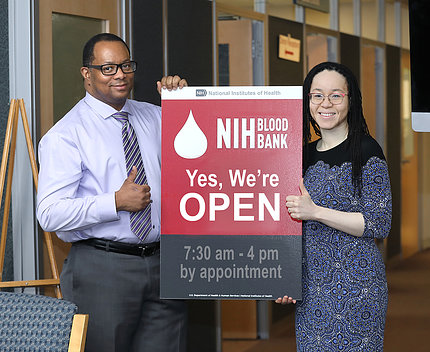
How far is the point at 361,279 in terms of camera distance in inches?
92.3

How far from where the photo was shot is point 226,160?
2.52m

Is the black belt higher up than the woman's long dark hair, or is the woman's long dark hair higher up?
the woman's long dark hair

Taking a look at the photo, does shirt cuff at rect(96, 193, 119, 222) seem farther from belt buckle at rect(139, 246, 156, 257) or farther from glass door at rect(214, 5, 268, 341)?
glass door at rect(214, 5, 268, 341)

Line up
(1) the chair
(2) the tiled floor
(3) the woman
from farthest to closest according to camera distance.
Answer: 1. (2) the tiled floor
2. (3) the woman
3. (1) the chair

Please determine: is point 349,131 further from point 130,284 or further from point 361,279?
point 130,284

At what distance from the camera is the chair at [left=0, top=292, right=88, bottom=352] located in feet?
6.11

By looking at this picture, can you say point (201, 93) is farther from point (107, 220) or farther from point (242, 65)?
point (242, 65)

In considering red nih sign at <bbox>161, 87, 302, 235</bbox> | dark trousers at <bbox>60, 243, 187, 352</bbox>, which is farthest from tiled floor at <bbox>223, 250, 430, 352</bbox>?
red nih sign at <bbox>161, 87, 302, 235</bbox>

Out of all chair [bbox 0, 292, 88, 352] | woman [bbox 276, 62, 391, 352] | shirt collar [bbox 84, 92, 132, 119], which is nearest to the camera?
chair [bbox 0, 292, 88, 352]

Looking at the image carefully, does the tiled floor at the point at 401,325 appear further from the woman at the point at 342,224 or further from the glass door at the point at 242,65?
the woman at the point at 342,224

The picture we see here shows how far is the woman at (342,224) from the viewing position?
7.66ft

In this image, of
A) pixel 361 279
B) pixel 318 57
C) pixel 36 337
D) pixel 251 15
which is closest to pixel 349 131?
pixel 361 279

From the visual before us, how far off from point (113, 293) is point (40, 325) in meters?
0.77

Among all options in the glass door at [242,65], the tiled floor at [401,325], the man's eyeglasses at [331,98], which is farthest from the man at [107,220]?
the glass door at [242,65]
